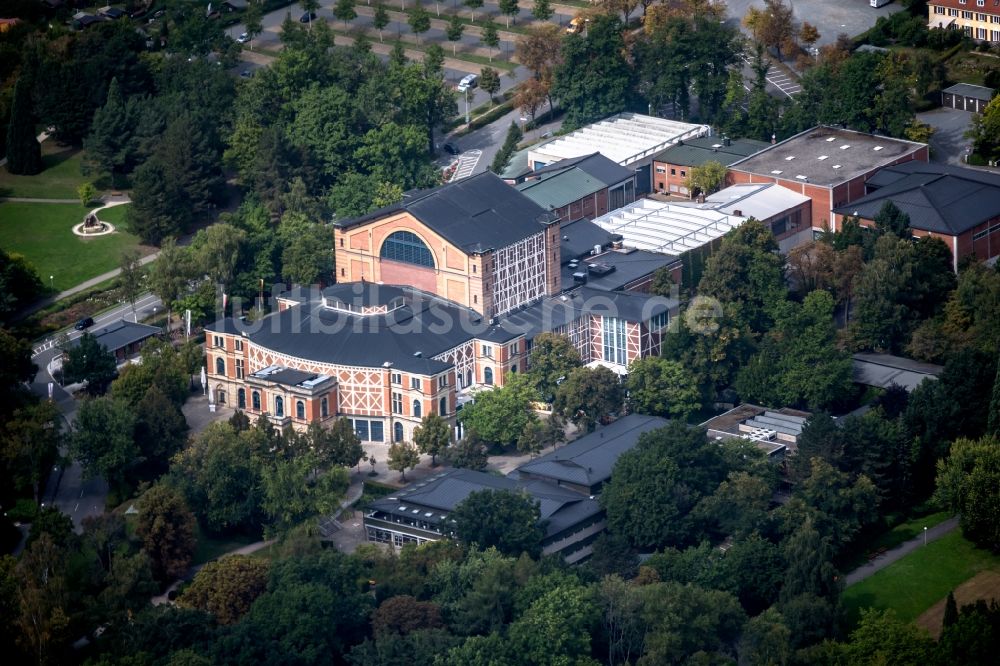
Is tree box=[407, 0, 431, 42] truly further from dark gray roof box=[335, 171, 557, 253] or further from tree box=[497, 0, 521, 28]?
dark gray roof box=[335, 171, 557, 253]

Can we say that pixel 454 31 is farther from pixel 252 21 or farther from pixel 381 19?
pixel 252 21

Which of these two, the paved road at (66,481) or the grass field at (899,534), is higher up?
the paved road at (66,481)

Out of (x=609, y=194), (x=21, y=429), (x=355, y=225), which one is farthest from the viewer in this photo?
(x=609, y=194)

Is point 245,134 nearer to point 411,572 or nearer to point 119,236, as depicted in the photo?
point 119,236

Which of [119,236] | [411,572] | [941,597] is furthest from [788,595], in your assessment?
[119,236]

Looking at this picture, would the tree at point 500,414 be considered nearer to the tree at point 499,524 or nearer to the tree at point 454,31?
the tree at point 499,524

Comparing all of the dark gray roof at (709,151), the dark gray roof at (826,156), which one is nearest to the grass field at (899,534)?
the dark gray roof at (826,156)

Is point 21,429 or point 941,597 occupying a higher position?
point 21,429
